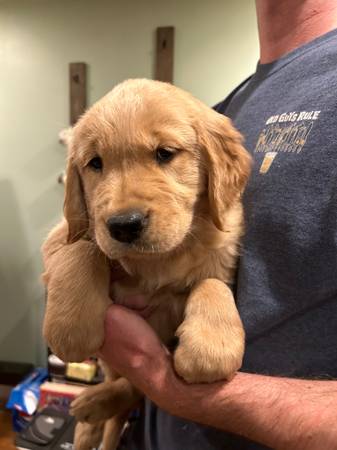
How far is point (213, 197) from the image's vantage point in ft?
3.88

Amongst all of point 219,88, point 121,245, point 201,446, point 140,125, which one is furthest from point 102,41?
point 201,446

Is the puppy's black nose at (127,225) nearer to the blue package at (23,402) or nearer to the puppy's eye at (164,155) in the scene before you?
the puppy's eye at (164,155)

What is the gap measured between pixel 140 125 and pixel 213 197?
0.97 ft

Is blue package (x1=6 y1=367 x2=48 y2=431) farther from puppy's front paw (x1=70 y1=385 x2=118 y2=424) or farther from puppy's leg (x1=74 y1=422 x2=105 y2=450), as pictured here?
puppy's front paw (x1=70 y1=385 x2=118 y2=424)

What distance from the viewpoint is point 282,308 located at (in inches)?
41.1

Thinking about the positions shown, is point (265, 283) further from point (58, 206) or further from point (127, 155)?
point (58, 206)

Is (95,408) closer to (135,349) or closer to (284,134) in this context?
(135,349)

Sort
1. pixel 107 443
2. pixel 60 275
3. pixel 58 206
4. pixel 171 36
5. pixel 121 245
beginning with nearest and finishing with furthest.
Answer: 1. pixel 121 245
2. pixel 60 275
3. pixel 107 443
4. pixel 171 36
5. pixel 58 206

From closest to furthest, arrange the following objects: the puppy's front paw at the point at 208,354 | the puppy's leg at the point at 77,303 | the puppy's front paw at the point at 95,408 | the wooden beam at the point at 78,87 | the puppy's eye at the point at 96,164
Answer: the puppy's front paw at the point at 208,354
the puppy's leg at the point at 77,303
the puppy's eye at the point at 96,164
the puppy's front paw at the point at 95,408
the wooden beam at the point at 78,87

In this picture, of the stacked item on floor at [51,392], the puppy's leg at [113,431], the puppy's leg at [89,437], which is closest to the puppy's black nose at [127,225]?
the puppy's leg at [113,431]

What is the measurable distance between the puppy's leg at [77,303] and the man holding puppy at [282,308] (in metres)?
0.05

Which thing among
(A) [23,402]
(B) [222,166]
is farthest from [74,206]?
(A) [23,402]

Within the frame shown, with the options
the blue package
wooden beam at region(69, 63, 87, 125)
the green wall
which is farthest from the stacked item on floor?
wooden beam at region(69, 63, 87, 125)

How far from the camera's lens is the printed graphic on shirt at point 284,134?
1.04 metres
